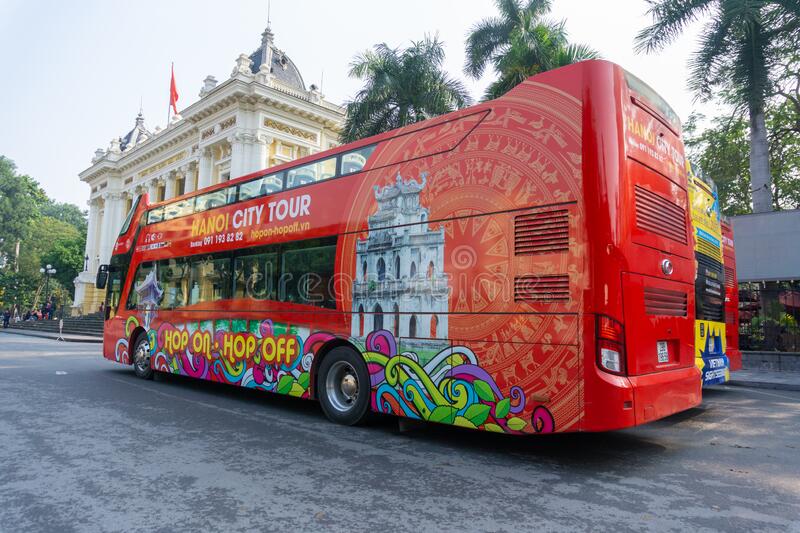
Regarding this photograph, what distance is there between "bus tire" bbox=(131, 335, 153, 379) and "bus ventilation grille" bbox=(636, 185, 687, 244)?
963 centimetres

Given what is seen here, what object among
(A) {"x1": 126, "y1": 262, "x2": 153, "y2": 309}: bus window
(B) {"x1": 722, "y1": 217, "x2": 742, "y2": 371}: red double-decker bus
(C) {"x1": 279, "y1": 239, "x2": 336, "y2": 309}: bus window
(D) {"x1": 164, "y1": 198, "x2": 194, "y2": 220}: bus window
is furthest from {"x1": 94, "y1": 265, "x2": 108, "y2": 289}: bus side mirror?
(B) {"x1": 722, "y1": 217, "x2": 742, "y2": 371}: red double-decker bus

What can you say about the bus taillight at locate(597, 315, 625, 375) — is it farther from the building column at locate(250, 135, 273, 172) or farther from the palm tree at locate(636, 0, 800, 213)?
the building column at locate(250, 135, 273, 172)

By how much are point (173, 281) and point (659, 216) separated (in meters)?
8.41

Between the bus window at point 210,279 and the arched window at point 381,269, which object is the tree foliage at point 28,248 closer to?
the bus window at point 210,279

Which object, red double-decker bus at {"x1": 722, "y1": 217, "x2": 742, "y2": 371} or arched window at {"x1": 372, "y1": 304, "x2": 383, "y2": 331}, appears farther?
red double-decker bus at {"x1": 722, "y1": 217, "x2": 742, "y2": 371}

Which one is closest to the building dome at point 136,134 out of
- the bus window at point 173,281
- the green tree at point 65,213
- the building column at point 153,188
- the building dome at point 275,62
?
the building column at point 153,188

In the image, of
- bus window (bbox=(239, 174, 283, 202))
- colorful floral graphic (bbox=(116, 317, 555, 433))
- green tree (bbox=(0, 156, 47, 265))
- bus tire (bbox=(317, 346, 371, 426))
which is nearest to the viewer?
colorful floral graphic (bbox=(116, 317, 555, 433))

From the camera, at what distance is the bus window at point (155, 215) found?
1050 cm

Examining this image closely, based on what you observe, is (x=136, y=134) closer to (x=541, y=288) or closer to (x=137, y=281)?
(x=137, y=281)

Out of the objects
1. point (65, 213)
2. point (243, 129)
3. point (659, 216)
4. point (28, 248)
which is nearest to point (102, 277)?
point (659, 216)

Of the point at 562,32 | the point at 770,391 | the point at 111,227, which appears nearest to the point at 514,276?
the point at 770,391

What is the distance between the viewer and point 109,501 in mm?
3672

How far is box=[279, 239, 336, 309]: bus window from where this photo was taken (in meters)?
6.65

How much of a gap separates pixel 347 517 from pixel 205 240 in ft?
22.2
